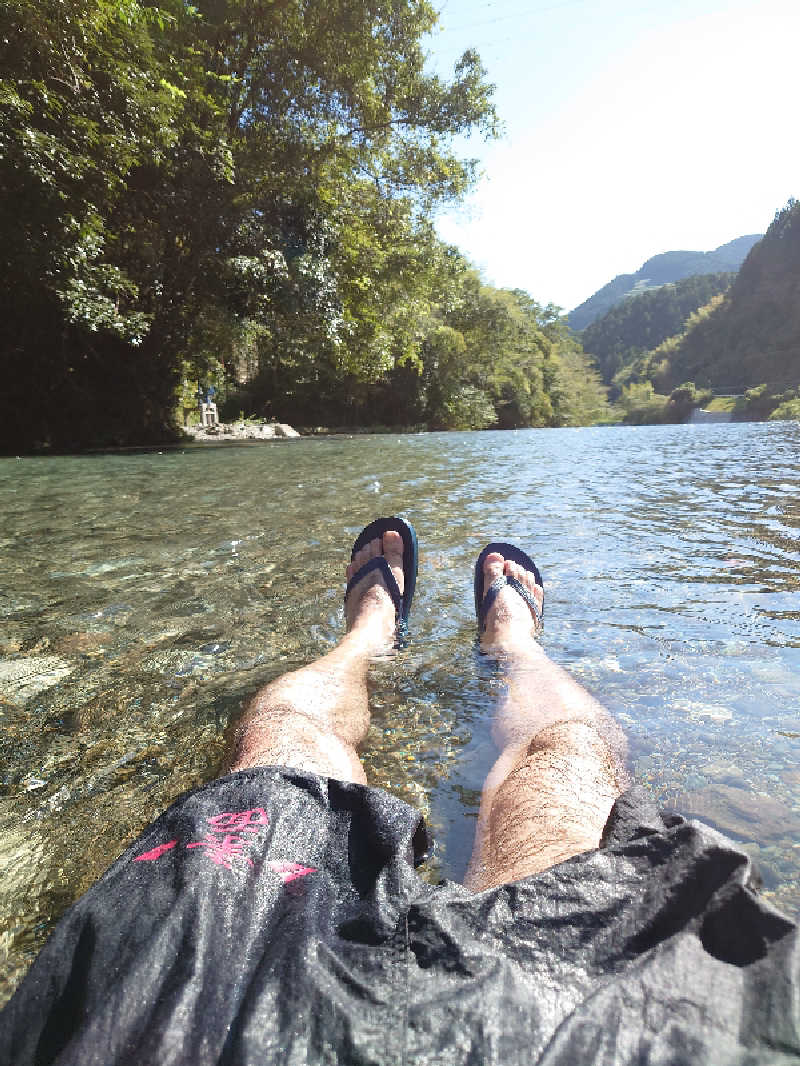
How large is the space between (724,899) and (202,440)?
16.3 m

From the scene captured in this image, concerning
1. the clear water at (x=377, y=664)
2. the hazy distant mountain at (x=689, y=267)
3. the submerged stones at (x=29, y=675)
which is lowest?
the clear water at (x=377, y=664)

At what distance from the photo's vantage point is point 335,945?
2.06ft

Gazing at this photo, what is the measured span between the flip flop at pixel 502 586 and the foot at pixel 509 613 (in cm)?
2

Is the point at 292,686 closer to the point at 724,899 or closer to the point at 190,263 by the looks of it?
the point at 724,899

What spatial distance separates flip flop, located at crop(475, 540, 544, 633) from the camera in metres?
2.43

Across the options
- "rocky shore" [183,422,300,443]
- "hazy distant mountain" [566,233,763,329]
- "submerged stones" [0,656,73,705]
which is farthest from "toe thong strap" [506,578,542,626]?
"hazy distant mountain" [566,233,763,329]

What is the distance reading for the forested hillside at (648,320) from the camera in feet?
388

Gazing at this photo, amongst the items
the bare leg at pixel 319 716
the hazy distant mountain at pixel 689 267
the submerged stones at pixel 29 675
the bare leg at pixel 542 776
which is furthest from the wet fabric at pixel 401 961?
the hazy distant mountain at pixel 689 267

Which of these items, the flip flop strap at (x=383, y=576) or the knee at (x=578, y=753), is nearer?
the knee at (x=578, y=753)

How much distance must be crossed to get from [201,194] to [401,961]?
12914mm

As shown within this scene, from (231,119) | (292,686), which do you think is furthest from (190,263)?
(292,686)

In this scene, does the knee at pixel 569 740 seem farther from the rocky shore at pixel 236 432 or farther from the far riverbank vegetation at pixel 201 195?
the rocky shore at pixel 236 432

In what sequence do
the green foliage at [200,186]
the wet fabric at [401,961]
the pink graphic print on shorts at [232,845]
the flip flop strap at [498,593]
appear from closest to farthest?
the wet fabric at [401,961] < the pink graphic print on shorts at [232,845] < the flip flop strap at [498,593] < the green foliage at [200,186]

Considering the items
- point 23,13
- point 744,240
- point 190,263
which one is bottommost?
point 190,263
